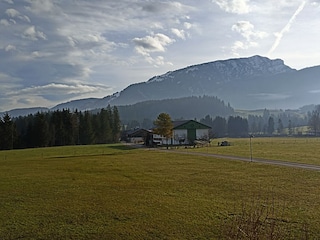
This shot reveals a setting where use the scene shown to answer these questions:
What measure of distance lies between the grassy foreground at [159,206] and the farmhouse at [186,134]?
210 feet

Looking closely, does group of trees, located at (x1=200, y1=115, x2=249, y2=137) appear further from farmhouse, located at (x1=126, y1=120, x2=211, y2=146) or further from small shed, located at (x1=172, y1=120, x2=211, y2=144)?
farmhouse, located at (x1=126, y1=120, x2=211, y2=146)

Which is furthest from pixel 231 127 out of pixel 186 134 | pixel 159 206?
pixel 159 206

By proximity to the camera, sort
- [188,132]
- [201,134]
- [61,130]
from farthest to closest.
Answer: [61,130] < [201,134] < [188,132]

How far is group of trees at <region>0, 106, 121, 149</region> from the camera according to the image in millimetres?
83688

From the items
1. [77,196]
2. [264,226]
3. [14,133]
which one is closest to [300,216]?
[264,226]

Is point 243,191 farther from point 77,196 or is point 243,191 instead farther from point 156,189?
point 77,196

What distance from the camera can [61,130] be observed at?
9556 cm

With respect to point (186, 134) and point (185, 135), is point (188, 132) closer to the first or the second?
point (186, 134)

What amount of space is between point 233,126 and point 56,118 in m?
116

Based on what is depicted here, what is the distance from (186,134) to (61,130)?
32968mm

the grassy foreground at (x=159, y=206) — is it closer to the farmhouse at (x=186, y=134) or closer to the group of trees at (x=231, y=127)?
the farmhouse at (x=186, y=134)

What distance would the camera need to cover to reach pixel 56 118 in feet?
311

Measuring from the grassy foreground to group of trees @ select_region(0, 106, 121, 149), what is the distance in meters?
60.9

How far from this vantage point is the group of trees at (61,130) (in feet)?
275
